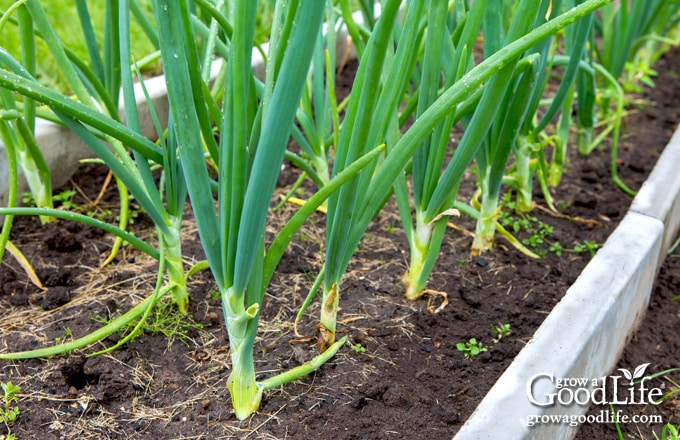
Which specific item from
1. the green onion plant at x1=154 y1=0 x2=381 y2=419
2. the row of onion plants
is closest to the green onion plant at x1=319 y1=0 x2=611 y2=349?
the row of onion plants

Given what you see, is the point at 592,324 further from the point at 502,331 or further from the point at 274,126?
the point at 274,126

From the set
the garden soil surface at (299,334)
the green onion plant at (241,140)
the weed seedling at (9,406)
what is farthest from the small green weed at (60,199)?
the green onion plant at (241,140)

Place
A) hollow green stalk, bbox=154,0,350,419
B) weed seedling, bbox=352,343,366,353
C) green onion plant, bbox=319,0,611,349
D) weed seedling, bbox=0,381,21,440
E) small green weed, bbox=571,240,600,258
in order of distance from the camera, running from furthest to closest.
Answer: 1. small green weed, bbox=571,240,600,258
2. weed seedling, bbox=352,343,366,353
3. weed seedling, bbox=0,381,21,440
4. green onion plant, bbox=319,0,611,349
5. hollow green stalk, bbox=154,0,350,419

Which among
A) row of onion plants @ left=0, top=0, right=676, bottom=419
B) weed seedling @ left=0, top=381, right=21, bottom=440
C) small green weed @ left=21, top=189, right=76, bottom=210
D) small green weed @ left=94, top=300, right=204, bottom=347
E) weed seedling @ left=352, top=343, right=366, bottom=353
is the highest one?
row of onion plants @ left=0, top=0, right=676, bottom=419

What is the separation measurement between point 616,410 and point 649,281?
362 mm

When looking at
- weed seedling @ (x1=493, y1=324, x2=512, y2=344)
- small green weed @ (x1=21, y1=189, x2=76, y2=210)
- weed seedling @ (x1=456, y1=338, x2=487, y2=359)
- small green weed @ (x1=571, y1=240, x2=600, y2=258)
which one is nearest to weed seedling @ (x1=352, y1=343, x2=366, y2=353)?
weed seedling @ (x1=456, y1=338, x2=487, y2=359)

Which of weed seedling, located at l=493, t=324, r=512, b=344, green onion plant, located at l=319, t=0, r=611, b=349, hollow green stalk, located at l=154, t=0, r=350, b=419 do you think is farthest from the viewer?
weed seedling, located at l=493, t=324, r=512, b=344

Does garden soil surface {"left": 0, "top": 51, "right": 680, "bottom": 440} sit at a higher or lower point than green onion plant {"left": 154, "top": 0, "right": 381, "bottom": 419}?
lower

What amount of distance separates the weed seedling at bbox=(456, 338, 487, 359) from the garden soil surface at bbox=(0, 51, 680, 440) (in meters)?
0.01

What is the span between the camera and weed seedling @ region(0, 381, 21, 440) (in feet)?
4.35

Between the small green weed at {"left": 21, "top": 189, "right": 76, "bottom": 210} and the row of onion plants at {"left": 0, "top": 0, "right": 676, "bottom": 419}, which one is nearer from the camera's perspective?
the row of onion plants at {"left": 0, "top": 0, "right": 676, "bottom": 419}

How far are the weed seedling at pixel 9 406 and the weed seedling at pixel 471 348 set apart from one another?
0.85 m

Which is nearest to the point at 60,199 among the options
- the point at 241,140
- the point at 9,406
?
the point at 9,406

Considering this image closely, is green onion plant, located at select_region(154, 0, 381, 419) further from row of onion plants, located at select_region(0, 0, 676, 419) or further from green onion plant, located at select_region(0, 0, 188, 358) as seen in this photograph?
green onion plant, located at select_region(0, 0, 188, 358)
